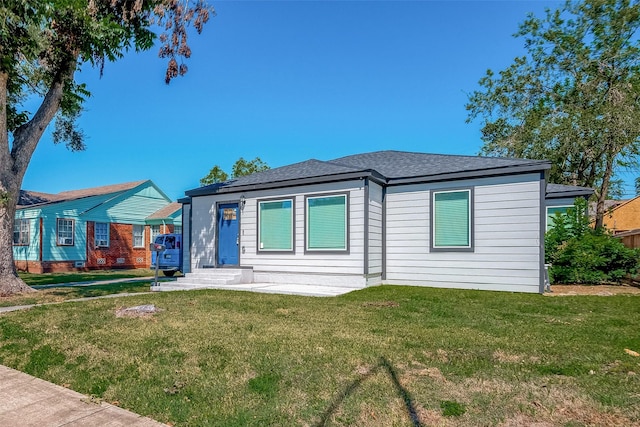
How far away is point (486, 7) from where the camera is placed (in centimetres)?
1389

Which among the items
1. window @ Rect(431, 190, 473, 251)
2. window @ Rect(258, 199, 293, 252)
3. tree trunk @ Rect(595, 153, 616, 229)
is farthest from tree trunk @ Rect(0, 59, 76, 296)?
tree trunk @ Rect(595, 153, 616, 229)

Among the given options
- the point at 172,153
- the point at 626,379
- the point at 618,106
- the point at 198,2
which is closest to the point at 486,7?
the point at 618,106

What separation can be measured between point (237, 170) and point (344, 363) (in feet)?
104

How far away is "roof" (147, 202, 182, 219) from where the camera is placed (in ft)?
75.2

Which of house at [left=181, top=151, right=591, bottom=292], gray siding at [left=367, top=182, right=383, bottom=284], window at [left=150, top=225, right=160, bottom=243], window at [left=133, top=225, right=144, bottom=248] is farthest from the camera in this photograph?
window at [left=150, top=225, right=160, bottom=243]

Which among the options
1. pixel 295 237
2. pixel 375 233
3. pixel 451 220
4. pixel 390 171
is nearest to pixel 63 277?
pixel 295 237

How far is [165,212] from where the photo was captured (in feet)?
77.3

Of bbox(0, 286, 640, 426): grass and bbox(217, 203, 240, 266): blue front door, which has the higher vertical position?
bbox(217, 203, 240, 266): blue front door

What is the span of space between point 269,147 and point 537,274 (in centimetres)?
2169

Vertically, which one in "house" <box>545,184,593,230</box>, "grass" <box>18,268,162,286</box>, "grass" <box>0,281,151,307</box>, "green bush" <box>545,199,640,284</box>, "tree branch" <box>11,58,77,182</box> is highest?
"tree branch" <box>11,58,77,182</box>

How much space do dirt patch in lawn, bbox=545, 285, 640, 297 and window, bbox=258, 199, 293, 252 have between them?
690 cm

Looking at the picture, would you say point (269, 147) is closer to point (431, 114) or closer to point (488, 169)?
point (431, 114)

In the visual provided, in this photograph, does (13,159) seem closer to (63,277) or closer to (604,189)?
(63,277)

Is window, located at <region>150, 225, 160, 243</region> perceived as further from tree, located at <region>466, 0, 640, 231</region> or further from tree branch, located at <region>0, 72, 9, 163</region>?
tree, located at <region>466, 0, 640, 231</region>
